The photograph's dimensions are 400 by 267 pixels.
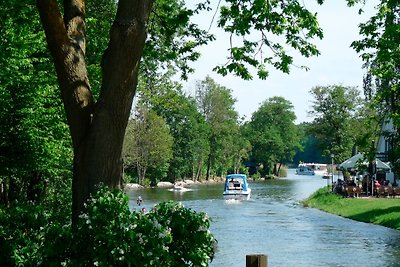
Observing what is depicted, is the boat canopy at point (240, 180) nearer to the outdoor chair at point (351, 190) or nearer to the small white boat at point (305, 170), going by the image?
the outdoor chair at point (351, 190)

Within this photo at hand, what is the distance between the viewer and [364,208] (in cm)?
4034

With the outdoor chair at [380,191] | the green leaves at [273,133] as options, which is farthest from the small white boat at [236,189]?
the green leaves at [273,133]

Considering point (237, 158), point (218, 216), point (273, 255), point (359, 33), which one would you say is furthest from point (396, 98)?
point (237, 158)

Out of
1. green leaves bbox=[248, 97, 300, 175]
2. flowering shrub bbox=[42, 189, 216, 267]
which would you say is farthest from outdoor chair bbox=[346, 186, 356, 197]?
green leaves bbox=[248, 97, 300, 175]

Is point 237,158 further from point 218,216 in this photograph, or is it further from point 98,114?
point 98,114

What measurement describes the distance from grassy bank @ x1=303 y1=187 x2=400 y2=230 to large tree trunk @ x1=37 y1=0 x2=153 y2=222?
26.7 meters

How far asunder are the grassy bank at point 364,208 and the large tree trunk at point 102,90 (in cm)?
2666

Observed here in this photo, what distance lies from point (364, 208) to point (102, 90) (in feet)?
113

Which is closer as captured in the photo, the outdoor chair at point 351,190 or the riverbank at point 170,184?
the outdoor chair at point 351,190

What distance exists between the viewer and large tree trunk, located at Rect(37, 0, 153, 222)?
784 centimetres

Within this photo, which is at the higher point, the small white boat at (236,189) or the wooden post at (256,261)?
the small white boat at (236,189)

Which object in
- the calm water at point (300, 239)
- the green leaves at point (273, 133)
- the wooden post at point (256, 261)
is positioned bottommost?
the calm water at point (300, 239)

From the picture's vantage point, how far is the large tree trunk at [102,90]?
784cm

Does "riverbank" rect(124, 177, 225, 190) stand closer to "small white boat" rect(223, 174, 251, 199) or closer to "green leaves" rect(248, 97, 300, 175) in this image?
"small white boat" rect(223, 174, 251, 199)
